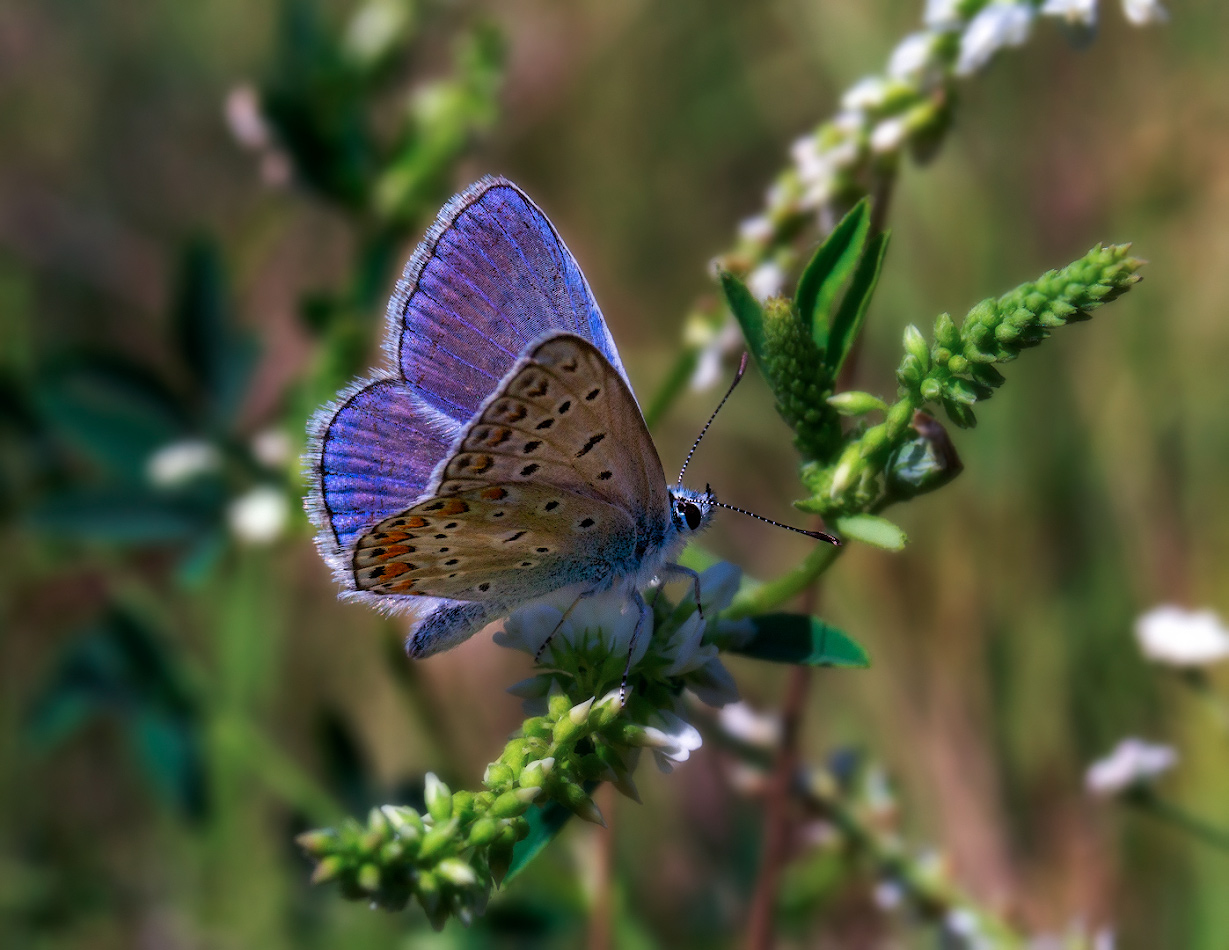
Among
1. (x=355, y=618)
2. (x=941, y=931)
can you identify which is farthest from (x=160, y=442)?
(x=941, y=931)

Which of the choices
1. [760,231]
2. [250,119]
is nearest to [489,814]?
[760,231]

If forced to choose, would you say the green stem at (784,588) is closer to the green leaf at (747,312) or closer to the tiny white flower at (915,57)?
the green leaf at (747,312)

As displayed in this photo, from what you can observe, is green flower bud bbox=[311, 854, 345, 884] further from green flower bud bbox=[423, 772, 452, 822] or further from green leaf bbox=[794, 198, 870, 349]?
green leaf bbox=[794, 198, 870, 349]

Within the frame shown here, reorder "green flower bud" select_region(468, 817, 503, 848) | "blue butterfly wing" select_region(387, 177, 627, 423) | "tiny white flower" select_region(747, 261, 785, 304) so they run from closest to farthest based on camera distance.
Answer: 1. "green flower bud" select_region(468, 817, 503, 848)
2. "blue butterfly wing" select_region(387, 177, 627, 423)
3. "tiny white flower" select_region(747, 261, 785, 304)

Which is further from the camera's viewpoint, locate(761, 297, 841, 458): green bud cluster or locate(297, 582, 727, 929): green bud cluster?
locate(761, 297, 841, 458): green bud cluster

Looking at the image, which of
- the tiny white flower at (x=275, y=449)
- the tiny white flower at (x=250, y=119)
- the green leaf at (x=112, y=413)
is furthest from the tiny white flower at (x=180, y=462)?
the tiny white flower at (x=250, y=119)

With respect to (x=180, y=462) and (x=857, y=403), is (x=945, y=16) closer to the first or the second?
(x=857, y=403)

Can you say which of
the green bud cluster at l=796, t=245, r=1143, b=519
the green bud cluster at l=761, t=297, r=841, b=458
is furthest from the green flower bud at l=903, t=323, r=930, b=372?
the green bud cluster at l=761, t=297, r=841, b=458

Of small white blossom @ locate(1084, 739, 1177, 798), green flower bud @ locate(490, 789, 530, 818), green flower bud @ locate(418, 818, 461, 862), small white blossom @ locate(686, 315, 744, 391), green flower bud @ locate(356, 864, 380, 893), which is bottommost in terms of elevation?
green flower bud @ locate(356, 864, 380, 893)
